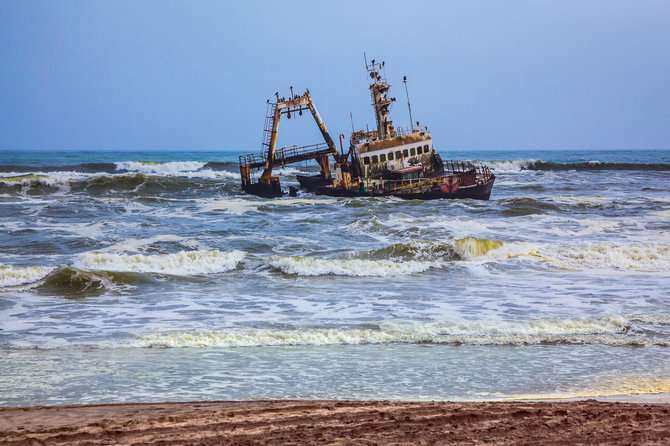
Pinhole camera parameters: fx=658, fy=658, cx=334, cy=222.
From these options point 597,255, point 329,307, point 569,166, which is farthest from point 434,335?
point 569,166

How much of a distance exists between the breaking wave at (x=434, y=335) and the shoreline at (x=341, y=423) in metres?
3.12

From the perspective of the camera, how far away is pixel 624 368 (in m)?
8.10

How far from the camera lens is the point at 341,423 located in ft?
18.0

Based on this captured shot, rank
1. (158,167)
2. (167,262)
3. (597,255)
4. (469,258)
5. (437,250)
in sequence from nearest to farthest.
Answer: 1. (167,262)
2. (597,255)
3. (469,258)
4. (437,250)
5. (158,167)

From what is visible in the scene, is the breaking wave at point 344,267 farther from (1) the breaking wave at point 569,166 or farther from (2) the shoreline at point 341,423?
(1) the breaking wave at point 569,166

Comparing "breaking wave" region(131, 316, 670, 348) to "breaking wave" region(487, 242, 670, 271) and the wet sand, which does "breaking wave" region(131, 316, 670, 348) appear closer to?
the wet sand

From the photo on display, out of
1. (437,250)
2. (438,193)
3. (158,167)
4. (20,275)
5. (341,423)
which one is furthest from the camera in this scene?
(158,167)

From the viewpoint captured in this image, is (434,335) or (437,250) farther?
(437,250)

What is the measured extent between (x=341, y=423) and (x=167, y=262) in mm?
12406

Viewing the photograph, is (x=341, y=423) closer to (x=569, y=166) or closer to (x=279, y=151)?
(x=279, y=151)

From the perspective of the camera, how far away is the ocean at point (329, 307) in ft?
24.7

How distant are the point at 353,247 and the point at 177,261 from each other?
5.79m

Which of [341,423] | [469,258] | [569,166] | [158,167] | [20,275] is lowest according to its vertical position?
[469,258]

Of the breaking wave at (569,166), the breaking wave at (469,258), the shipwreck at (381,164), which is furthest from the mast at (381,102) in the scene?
the breaking wave at (569,166)
